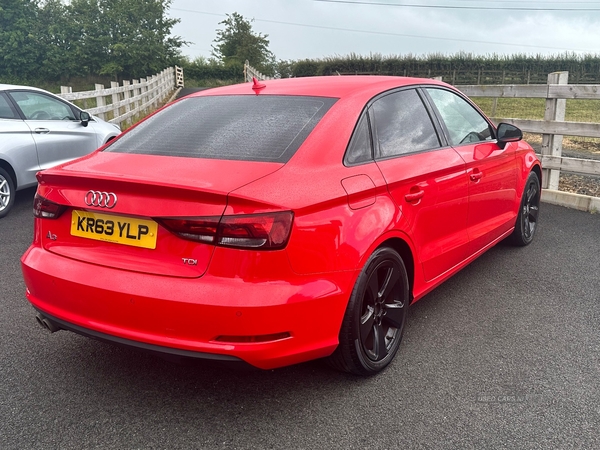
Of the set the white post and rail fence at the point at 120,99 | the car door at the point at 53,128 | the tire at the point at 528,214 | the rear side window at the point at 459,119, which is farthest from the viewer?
the white post and rail fence at the point at 120,99

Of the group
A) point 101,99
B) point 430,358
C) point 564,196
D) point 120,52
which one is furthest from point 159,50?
point 430,358

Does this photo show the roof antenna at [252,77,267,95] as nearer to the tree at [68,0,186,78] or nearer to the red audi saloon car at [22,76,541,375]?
the red audi saloon car at [22,76,541,375]

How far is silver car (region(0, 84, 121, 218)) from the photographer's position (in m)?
6.74

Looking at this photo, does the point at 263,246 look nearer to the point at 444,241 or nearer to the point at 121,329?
the point at 121,329

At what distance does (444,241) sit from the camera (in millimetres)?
3650

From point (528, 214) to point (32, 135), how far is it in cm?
592

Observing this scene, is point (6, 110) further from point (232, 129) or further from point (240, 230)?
point (240, 230)

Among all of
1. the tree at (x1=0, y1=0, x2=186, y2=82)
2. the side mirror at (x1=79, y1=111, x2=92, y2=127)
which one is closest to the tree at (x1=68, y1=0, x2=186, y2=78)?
the tree at (x1=0, y1=0, x2=186, y2=82)

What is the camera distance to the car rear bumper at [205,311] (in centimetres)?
233

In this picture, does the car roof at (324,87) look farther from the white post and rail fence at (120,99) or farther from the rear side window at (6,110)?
the white post and rail fence at (120,99)

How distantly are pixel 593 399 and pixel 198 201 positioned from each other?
7.12 feet

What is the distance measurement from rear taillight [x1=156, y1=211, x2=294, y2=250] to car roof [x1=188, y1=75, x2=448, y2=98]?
1.12m

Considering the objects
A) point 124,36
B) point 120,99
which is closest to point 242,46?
point 124,36

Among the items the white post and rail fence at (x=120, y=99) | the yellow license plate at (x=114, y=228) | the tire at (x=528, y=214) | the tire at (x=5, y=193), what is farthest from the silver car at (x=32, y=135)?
the tire at (x=528, y=214)
